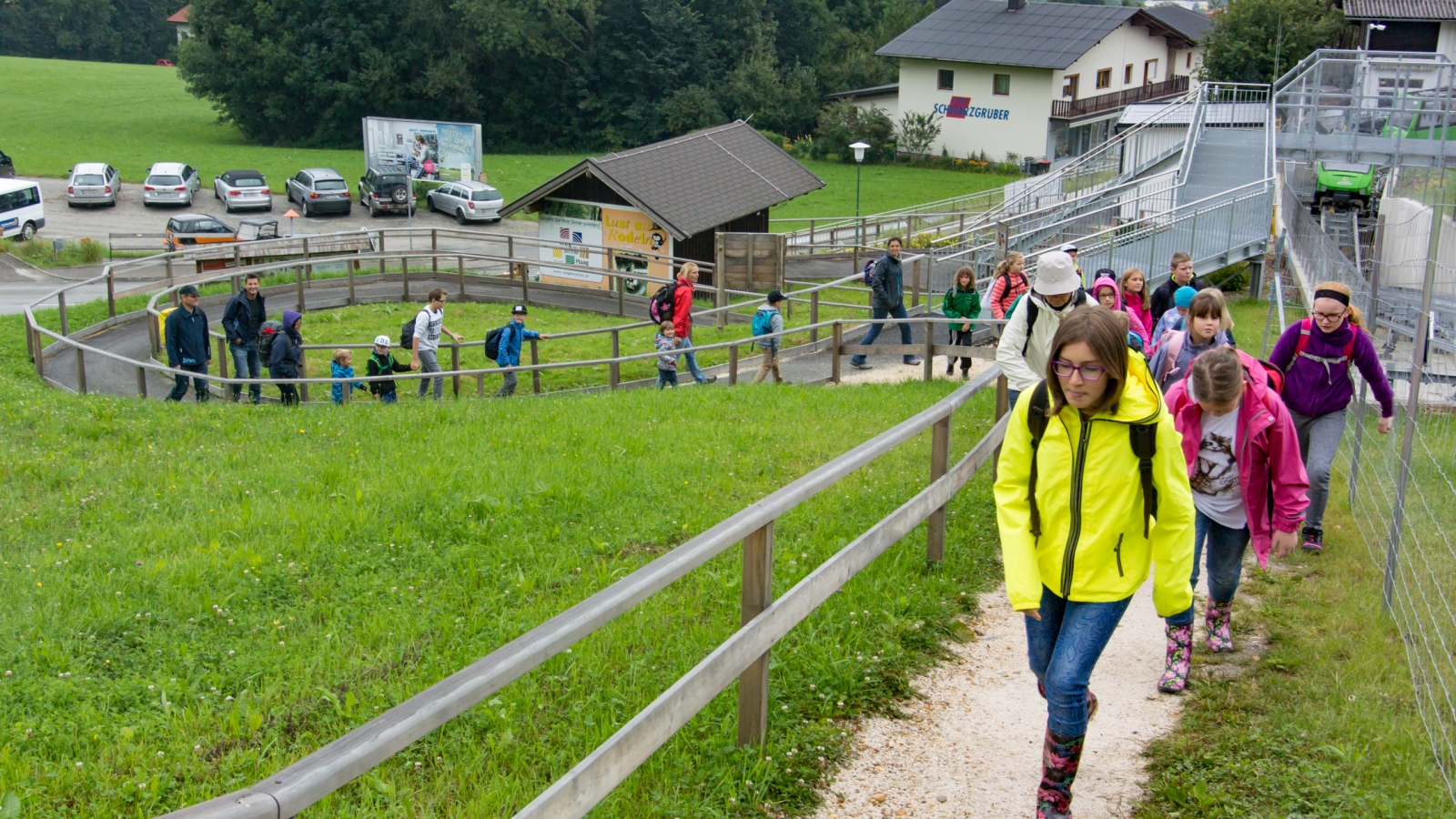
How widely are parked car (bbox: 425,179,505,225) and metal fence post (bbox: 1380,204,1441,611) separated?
45243 millimetres

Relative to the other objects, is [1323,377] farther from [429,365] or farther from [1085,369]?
[429,365]

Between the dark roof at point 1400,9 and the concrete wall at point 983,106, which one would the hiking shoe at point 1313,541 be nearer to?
the dark roof at point 1400,9

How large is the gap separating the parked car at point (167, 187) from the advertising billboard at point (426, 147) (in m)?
7.52

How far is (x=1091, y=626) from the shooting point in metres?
3.80

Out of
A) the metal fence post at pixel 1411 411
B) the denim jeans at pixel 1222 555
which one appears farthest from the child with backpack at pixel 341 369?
the metal fence post at pixel 1411 411

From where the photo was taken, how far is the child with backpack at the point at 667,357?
1500 centimetres

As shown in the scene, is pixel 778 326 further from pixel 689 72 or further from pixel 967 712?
pixel 689 72

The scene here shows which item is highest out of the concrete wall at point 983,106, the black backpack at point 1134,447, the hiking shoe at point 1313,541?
the concrete wall at point 983,106

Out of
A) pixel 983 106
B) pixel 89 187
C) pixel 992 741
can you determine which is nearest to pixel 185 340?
pixel 992 741

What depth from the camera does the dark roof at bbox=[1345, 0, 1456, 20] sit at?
151 ft

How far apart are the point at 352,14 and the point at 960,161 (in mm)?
36290

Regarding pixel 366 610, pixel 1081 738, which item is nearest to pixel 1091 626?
pixel 1081 738

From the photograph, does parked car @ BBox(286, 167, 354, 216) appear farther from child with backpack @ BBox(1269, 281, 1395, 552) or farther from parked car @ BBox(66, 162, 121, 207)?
child with backpack @ BBox(1269, 281, 1395, 552)

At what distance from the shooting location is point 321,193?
48000 millimetres
